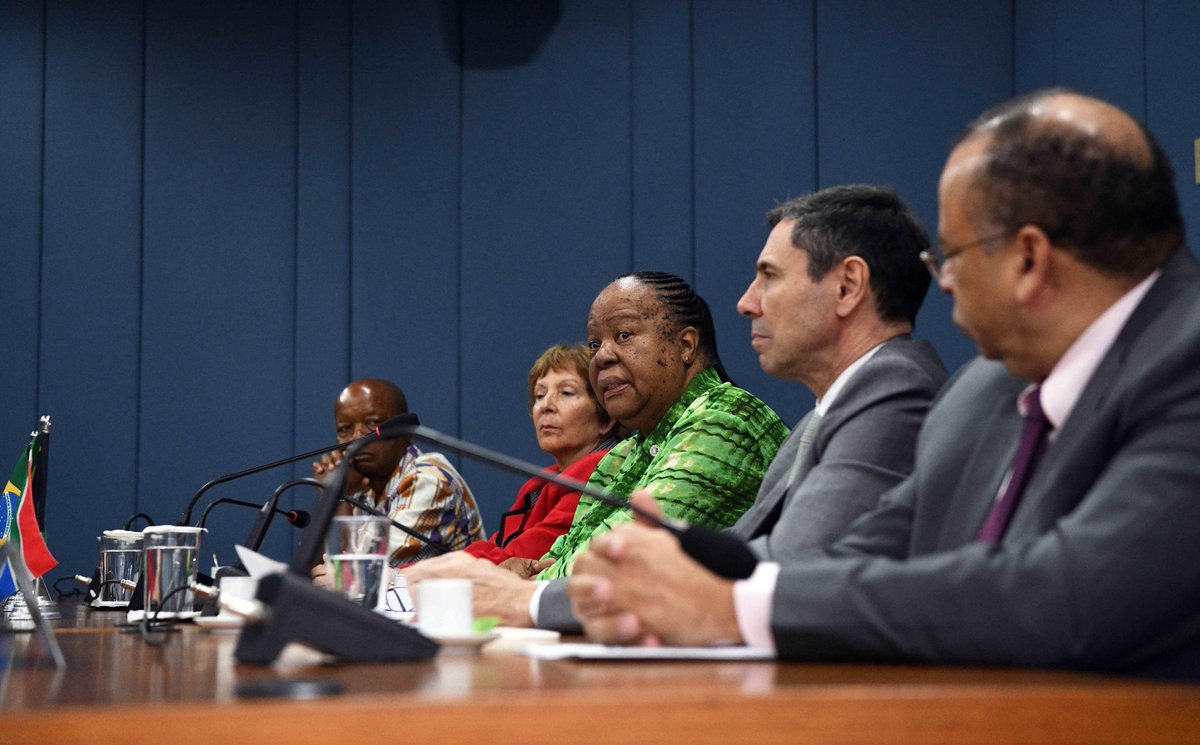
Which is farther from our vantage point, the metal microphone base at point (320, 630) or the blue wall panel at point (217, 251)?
the blue wall panel at point (217, 251)

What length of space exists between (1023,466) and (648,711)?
0.59 meters

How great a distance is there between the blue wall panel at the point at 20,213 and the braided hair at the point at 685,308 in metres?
2.94

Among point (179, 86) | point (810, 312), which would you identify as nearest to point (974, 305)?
point (810, 312)

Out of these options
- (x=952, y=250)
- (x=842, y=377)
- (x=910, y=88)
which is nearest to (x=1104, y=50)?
(x=910, y=88)

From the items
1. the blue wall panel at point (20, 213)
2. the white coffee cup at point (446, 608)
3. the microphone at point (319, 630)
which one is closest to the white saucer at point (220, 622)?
the white coffee cup at point (446, 608)

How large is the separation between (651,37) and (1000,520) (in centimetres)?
365

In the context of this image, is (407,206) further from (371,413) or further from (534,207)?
(371,413)

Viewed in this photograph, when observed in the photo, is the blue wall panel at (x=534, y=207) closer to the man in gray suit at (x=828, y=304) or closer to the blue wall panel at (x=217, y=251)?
the blue wall panel at (x=217, y=251)

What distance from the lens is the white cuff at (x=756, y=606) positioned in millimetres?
1098

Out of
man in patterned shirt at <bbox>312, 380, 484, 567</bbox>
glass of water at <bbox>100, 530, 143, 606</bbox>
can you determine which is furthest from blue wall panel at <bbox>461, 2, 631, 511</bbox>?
glass of water at <bbox>100, 530, 143, 606</bbox>

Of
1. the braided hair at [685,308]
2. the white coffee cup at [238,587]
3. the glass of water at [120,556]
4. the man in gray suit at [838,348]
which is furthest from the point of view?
the braided hair at [685,308]

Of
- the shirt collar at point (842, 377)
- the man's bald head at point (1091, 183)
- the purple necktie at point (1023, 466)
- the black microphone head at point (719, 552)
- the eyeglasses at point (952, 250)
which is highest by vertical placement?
the man's bald head at point (1091, 183)

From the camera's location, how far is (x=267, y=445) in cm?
487

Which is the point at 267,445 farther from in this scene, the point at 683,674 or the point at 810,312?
the point at 683,674
